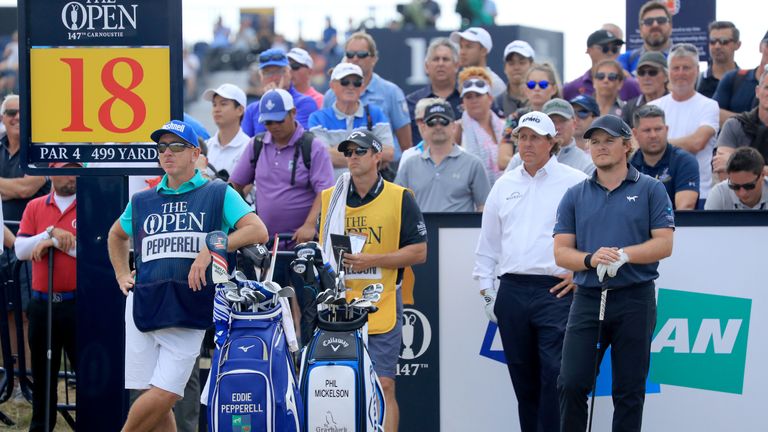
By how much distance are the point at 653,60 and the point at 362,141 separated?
380 centimetres

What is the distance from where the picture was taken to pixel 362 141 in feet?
29.5

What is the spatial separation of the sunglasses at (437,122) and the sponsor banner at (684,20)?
3981 mm

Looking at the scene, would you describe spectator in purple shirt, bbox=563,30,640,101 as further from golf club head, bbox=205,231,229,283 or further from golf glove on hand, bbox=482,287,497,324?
golf club head, bbox=205,231,229,283

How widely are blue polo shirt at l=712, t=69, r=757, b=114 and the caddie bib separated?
4198 mm

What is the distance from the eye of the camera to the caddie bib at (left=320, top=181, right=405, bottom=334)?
352 inches

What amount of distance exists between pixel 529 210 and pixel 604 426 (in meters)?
1.72

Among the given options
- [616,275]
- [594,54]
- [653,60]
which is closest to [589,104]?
[653,60]

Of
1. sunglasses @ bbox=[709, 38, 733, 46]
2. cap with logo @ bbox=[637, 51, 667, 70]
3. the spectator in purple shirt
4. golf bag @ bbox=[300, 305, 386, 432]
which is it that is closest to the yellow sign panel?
golf bag @ bbox=[300, 305, 386, 432]

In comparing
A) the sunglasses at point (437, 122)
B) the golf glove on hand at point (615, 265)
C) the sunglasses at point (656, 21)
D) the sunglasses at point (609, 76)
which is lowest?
the golf glove on hand at point (615, 265)

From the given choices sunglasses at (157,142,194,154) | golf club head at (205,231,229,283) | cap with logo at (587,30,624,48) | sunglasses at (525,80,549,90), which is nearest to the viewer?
golf club head at (205,231,229,283)

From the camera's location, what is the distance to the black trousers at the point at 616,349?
809 cm

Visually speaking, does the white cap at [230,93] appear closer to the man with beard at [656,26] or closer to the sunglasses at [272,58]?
the sunglasses at [272,58]

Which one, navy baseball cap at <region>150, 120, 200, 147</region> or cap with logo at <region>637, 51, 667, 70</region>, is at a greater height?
cap with logo at <region>637, 51, 667, 70</region>

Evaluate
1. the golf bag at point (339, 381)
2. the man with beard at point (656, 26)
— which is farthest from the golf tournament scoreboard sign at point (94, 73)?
the man with beard at point (656, 26)
